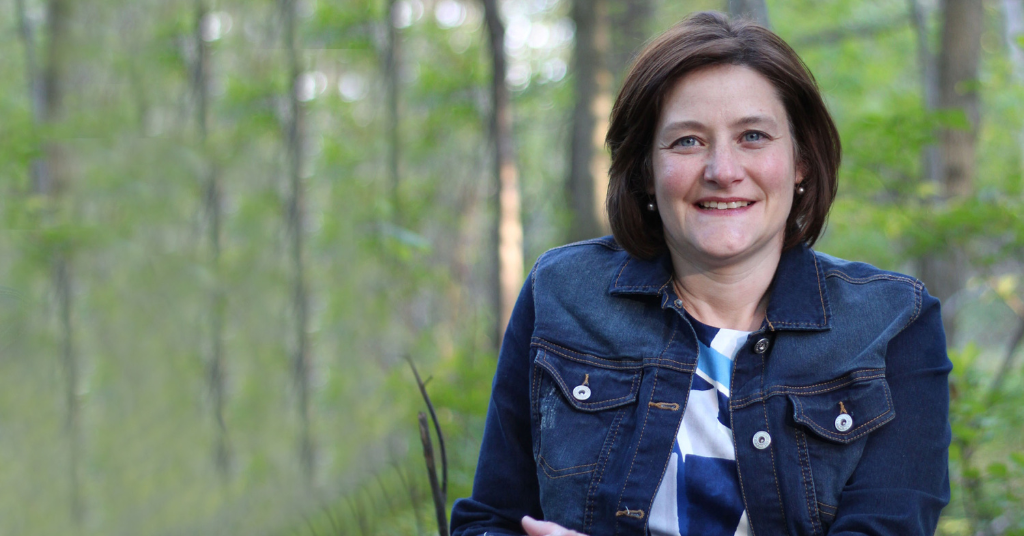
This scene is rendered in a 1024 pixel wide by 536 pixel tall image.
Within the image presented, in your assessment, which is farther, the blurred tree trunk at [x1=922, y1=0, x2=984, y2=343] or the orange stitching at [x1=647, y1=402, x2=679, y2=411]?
the blurred tree trunk at [x1=922, y1=0, x2=984, y2=343]

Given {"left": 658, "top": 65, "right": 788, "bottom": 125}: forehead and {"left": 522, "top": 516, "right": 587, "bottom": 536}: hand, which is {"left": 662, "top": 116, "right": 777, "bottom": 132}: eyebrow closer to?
{"left": 658, "top": 65, "right": 788, "bottom": 125}: forehead

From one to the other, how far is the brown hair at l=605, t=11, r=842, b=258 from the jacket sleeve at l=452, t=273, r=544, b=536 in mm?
429

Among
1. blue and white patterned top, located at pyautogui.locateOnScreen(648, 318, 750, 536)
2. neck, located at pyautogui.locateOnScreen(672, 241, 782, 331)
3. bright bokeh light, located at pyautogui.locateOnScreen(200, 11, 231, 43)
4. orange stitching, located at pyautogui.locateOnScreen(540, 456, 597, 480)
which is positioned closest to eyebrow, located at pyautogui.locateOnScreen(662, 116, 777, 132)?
neck, located at pyautogui.locateOnScreen(672, 241, 782, 331)

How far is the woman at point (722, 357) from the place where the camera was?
149cm

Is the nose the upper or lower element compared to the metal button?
upper

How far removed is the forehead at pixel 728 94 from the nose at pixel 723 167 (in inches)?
2.8

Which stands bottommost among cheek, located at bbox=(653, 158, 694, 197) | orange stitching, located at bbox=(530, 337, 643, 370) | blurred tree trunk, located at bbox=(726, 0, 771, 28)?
orange stitching, located at bbox=(530, 337, 643, 370)

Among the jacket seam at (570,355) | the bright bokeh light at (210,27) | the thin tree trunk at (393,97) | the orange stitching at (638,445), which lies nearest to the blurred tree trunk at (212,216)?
the bright bokeh light at (210,27)

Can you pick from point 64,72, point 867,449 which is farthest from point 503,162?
point 64,72

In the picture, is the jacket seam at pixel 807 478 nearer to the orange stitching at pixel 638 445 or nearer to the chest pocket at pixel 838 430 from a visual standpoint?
the chest pocket at pixel 838 430

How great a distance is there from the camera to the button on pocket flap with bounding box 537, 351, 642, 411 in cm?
162

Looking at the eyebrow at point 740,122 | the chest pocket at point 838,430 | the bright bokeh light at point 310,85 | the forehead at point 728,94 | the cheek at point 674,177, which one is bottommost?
the chest pocket at point 838,430

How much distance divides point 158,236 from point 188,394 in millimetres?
2066

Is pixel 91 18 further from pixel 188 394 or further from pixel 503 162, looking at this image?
pixel 503 162
